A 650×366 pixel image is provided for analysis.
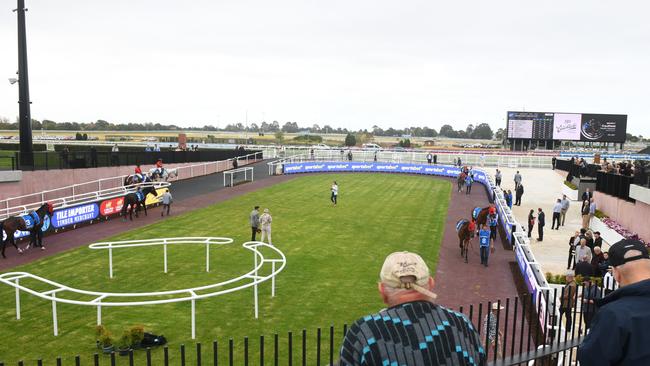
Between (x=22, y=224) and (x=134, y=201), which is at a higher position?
(x=22, y=224)

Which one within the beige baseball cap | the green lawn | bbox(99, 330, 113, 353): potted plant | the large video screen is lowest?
the green lawn

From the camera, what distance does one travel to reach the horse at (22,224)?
16.4m

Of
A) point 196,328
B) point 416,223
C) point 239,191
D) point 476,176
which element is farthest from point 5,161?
point 476,176

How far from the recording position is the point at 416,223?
2366 centimetres

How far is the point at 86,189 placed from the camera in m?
29.3

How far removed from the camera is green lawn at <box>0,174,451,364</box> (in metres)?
10.1

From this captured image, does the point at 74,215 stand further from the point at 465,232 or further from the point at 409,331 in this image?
the point at 409,331

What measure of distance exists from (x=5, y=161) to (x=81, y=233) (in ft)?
47.7

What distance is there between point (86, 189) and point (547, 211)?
2538cm

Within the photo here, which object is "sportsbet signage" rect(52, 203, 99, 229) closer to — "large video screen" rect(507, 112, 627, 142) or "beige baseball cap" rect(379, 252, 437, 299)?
"beige baseball cap" rect(379, 252, 437, 299)

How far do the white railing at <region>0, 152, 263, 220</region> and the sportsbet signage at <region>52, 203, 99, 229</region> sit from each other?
1.82 feet

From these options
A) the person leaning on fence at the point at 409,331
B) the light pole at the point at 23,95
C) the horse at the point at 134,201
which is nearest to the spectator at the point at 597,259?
the person leaning on fence at the point at 409,331

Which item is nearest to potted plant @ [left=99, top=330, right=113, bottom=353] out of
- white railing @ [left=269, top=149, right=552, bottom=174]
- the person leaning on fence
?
the person leaning on fence

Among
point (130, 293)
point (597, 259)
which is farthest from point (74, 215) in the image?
point (597, 259)
